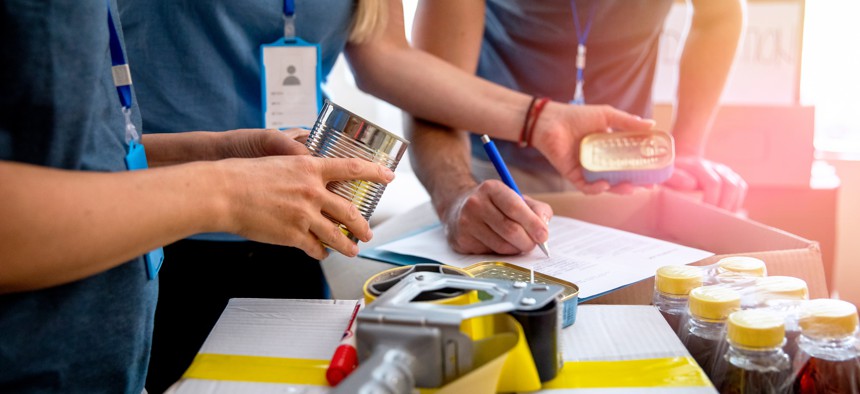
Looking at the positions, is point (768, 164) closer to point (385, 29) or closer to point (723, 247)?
point (723, 247)

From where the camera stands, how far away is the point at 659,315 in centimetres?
73

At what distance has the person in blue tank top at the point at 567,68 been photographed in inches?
55.4

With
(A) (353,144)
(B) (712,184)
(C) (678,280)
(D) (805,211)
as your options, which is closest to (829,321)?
(C) (678,280)

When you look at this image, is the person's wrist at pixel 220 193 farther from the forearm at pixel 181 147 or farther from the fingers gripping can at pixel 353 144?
the forearm at pixel 181 147

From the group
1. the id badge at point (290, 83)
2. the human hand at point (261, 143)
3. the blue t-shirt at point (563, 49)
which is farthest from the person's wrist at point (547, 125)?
the human hand at point (261, 143)

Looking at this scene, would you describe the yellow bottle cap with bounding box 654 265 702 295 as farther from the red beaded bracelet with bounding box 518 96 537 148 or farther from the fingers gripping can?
the red beaded bracelet with bounding box 518 96 537 148

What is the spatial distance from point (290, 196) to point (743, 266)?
1.59 ft

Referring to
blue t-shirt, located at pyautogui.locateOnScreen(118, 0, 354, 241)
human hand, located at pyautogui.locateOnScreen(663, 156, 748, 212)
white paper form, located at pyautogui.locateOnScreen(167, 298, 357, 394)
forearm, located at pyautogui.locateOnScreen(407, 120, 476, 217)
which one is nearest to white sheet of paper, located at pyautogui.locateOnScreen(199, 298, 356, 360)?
white paper form, located at pyautogui.locateOnScreen(167, 298, 357, 394)

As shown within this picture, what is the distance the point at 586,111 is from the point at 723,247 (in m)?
0.34

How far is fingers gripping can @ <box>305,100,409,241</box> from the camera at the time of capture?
0.67 metres

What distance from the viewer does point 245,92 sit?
118 centimetres

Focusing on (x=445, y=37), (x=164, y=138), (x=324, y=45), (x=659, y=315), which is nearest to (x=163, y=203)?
(x=164, y=138)

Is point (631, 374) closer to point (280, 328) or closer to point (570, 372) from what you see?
point (570, 372)

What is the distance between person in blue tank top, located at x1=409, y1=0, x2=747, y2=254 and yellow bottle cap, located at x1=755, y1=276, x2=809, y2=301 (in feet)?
1.81
